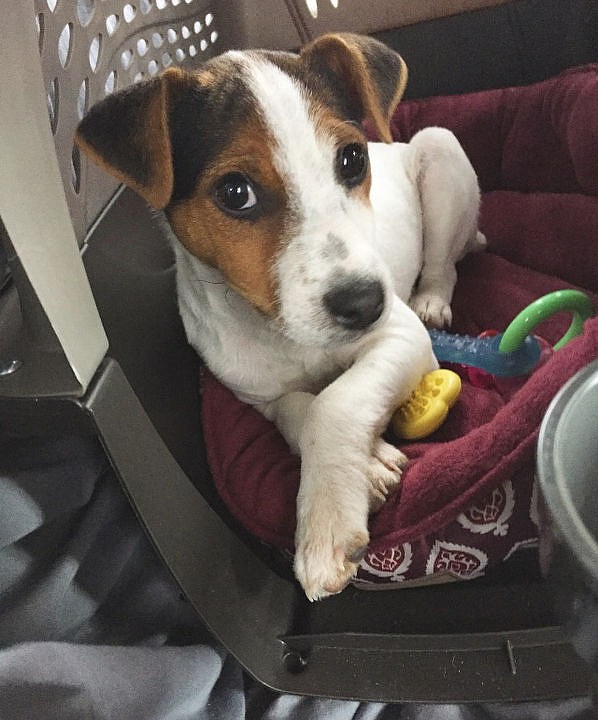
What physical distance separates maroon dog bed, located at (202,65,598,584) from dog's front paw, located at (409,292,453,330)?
7cm

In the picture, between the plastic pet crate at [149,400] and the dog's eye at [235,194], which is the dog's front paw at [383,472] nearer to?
the plastic pet crate at [149,400]

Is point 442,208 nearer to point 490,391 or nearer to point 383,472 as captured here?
point 490,391

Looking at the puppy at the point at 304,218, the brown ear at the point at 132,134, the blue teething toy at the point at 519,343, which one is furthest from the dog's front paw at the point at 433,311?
the brown ear at the point at 132,134

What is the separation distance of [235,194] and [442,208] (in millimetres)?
885

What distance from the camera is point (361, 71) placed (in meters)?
1.24

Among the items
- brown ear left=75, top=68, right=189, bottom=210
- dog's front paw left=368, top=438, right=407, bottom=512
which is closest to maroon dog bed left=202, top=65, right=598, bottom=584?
dog's front paw left=368, top=438, right=407, bottom=512

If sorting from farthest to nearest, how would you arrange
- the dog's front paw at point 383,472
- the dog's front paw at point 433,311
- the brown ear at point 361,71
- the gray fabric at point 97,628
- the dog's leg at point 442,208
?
the dog's leg at point 442,208
the dog's front paw at point 433,311
the brown ear at point 361,71
the dog's front paw at point 383,472
the gray fabric at point 97,628

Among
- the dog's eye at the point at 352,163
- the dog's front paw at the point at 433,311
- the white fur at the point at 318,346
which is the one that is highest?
the dog's eye at the point at 352,163

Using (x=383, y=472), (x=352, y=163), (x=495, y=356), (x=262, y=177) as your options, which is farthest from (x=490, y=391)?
(x=262, y=177)

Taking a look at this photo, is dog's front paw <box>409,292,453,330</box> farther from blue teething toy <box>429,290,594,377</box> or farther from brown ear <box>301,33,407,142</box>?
brown ear <box>301,33,407,142</box>

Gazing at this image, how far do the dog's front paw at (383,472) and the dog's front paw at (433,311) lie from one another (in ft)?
1.93

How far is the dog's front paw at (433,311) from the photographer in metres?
1.71

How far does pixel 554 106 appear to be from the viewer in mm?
1876

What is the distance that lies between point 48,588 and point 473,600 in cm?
68
